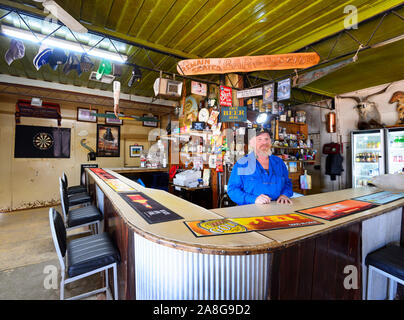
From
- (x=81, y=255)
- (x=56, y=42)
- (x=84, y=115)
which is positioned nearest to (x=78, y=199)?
(x=81, y=255)

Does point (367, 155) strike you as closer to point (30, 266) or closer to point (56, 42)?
point (56, 42)

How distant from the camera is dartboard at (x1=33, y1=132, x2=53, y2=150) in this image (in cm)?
642

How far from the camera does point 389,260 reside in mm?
1561

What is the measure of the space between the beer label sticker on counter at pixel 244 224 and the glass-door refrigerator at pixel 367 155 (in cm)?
565

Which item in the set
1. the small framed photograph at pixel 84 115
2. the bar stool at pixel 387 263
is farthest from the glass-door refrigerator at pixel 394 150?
the small framed photograph at pixel 84 115

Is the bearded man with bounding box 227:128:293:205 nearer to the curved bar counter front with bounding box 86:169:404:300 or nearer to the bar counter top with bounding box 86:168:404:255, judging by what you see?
the bar counter top with bounding box 86:168:404:255

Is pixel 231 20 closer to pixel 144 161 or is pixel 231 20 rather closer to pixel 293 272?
pixel 293 272

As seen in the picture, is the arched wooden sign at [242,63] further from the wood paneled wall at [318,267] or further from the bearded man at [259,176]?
the wood paneled wall at [318,267]

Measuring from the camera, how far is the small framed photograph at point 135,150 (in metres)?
8.27

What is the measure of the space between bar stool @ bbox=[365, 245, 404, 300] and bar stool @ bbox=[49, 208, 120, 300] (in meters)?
2.14

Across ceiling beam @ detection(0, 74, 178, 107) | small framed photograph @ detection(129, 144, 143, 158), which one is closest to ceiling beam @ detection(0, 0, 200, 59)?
ceiling beam @ detection(0, 74, 178, 107)
